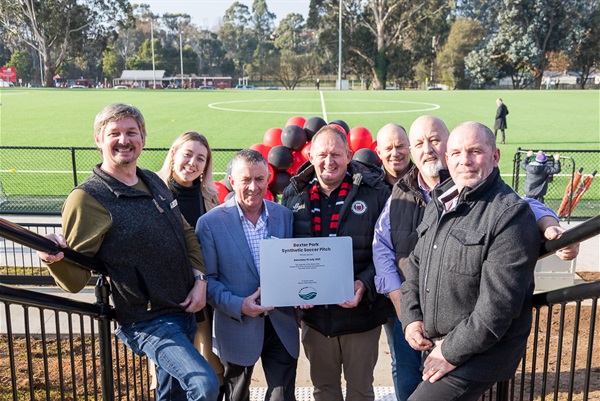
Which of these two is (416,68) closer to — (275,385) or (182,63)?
(182,63)

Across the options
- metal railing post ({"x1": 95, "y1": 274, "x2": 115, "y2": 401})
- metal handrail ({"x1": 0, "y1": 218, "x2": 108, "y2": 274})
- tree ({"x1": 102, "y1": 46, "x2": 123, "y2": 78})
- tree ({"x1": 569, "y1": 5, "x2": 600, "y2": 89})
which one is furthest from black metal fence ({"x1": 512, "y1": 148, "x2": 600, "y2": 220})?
tree ({"x1": 102, "y1": 46, "x2": 123, "y2": 78})

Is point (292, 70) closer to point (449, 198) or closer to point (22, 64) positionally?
point (22, 64)

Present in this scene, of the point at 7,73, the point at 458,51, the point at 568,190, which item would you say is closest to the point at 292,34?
the point at 458,51

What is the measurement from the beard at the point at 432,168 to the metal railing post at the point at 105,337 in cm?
199

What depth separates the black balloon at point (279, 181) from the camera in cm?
732

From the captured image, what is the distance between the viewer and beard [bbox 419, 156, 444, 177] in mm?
3443

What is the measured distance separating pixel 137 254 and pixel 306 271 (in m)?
0.98

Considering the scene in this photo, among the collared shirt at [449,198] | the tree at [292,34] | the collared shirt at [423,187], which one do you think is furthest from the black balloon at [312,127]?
the tree at [292,34]

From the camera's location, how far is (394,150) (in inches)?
165

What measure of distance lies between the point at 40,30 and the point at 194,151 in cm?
8109

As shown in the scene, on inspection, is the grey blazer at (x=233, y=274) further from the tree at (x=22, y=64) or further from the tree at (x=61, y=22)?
the tree at (x=22, y=64)

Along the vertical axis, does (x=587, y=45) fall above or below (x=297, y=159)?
above

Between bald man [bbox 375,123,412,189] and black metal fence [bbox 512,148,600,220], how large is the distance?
564 centimetres

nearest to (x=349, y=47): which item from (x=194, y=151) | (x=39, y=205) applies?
(x=39, y=205)
